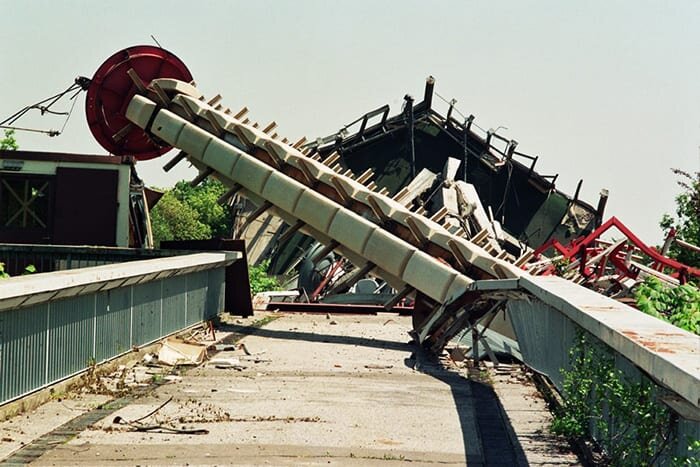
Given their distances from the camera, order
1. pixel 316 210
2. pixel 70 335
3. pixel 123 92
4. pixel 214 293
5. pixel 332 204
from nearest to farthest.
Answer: pixel 70 335, pixel 332 204, pixel 316 210, pixel 214 293, pixel 123 92

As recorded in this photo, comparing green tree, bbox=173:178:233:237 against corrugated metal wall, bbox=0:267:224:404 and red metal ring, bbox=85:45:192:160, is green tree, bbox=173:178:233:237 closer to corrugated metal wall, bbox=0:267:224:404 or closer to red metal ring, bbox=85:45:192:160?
red metal ring, bbox=85:45:192:160

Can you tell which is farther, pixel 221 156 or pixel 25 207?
pixel 221 156

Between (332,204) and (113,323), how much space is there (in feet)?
25.0

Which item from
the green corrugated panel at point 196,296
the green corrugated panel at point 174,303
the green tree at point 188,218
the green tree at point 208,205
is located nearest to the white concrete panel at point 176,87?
the green corrugated panel at point 196,296

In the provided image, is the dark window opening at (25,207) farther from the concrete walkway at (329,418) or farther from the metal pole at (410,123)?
the metal pole at (410,123)

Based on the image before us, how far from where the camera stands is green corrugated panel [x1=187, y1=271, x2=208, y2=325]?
19438mm

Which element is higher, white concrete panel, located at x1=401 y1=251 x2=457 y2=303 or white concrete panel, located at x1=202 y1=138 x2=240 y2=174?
white concrete panel, located at x1=202 y1=138 x2=240 y2=174

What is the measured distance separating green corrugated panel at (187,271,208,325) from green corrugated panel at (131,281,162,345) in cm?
236

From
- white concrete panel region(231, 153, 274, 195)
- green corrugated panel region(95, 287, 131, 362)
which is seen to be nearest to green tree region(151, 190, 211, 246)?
white concrete panel region(231, 153, 274, 195)

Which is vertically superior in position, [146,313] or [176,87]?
[176,87]

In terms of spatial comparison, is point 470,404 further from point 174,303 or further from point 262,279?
point 262,279

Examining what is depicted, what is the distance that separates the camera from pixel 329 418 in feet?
38.9

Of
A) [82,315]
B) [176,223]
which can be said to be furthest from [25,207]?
[176,223]

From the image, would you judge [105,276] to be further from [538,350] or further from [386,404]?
[538,350]
